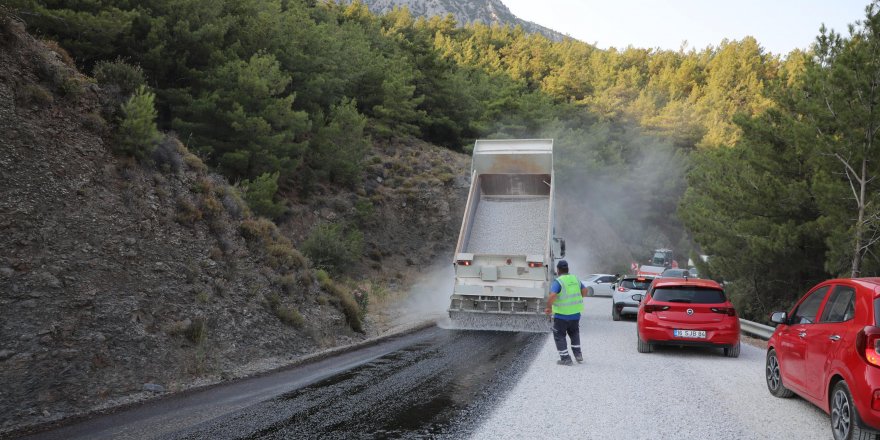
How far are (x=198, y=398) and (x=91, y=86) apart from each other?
7.93 m

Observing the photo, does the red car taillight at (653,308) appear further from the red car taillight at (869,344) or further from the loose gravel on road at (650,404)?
the red car taillight at (869,344)

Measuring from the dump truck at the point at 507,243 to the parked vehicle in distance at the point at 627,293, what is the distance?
10.0 feet

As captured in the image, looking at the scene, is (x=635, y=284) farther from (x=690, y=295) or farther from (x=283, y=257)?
(x=283, y=257)

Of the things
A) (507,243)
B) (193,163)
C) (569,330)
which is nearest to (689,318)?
(569,330)

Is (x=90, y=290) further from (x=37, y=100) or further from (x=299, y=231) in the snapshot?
(x=299, y=231)

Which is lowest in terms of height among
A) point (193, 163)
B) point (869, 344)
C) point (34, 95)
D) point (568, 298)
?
point (568, 298)

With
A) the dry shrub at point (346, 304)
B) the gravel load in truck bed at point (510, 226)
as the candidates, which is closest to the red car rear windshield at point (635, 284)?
the gravel load in truck bed at point (510, 226)

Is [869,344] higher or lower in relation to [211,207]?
lower

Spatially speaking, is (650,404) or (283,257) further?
(283,257)

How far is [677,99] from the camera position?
66875 mm

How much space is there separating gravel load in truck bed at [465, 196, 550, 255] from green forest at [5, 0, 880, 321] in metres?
5.77

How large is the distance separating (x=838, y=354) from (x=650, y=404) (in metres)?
2.12

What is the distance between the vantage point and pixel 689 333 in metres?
11.2

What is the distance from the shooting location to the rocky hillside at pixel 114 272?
754 cm
